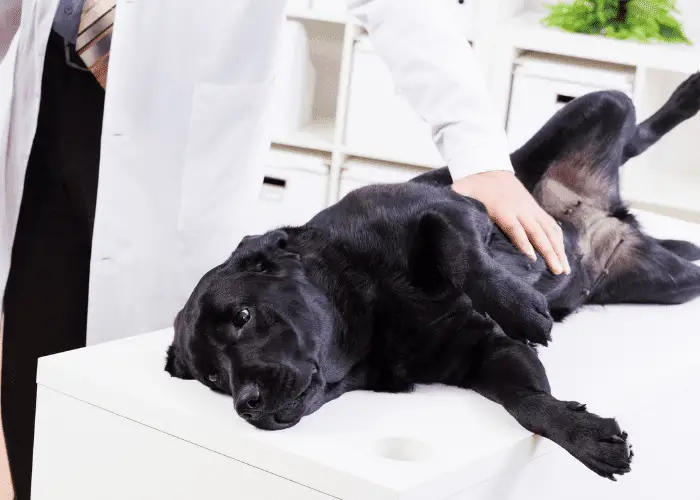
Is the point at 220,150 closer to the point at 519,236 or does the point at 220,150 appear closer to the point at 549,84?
the point at 519,236

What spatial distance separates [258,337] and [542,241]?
1.34 feet

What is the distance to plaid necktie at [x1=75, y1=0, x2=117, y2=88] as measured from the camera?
1.50 m

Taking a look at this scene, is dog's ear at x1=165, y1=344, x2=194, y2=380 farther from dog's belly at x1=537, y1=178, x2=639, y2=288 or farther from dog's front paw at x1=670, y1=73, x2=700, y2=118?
dog's front paw at x1=670, y1=73, x2=700, y2=118

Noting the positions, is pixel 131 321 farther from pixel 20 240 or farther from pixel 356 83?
pixel 356 83

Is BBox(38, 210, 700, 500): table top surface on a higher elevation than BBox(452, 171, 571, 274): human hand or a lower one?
lower

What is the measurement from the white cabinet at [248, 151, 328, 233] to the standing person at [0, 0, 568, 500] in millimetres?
1703

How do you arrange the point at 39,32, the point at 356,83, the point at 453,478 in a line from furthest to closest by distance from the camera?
the point at 356,83
the point at 39,32
the point at 453,478

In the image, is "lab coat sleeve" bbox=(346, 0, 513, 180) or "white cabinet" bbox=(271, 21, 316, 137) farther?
"white cabinet" bbox=(271, 21, 316, 137)

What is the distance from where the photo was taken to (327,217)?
1.33 m

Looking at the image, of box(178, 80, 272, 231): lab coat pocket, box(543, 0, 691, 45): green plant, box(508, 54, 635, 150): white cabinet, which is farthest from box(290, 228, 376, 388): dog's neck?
box(543, 0, 691, 45): green plant

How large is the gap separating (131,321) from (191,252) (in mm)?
141

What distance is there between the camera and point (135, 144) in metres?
1.52

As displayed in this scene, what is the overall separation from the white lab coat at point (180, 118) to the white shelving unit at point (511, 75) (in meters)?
1.61

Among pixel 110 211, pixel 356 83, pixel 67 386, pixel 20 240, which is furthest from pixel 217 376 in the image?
pixel 356 83
